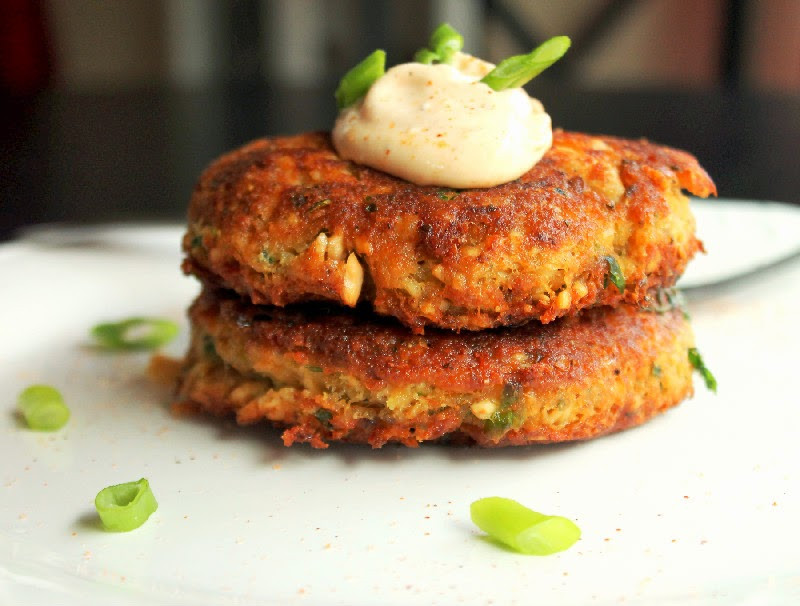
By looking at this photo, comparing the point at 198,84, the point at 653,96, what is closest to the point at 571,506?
the point at 653,96

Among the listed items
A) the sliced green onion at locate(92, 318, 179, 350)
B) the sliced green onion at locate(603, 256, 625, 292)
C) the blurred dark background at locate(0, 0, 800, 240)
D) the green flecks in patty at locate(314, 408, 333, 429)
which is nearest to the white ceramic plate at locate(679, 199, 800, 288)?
the blurred dark background at locate(0, 0, 800, 240)

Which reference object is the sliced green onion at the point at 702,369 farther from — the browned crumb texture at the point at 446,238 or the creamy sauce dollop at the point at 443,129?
the creamy sauce dollop at the point at 443,129

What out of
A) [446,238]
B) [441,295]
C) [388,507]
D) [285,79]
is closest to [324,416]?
[388,507]

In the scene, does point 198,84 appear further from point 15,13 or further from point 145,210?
point 145,210

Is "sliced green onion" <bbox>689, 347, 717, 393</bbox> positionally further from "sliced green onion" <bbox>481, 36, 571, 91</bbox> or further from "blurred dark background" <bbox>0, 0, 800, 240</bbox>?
"blurred dark background" <bbox>0, 0, 800, 240</bbox>

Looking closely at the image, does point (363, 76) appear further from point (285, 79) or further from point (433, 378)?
point (285, 79)

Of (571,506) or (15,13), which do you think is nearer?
(571,506)
